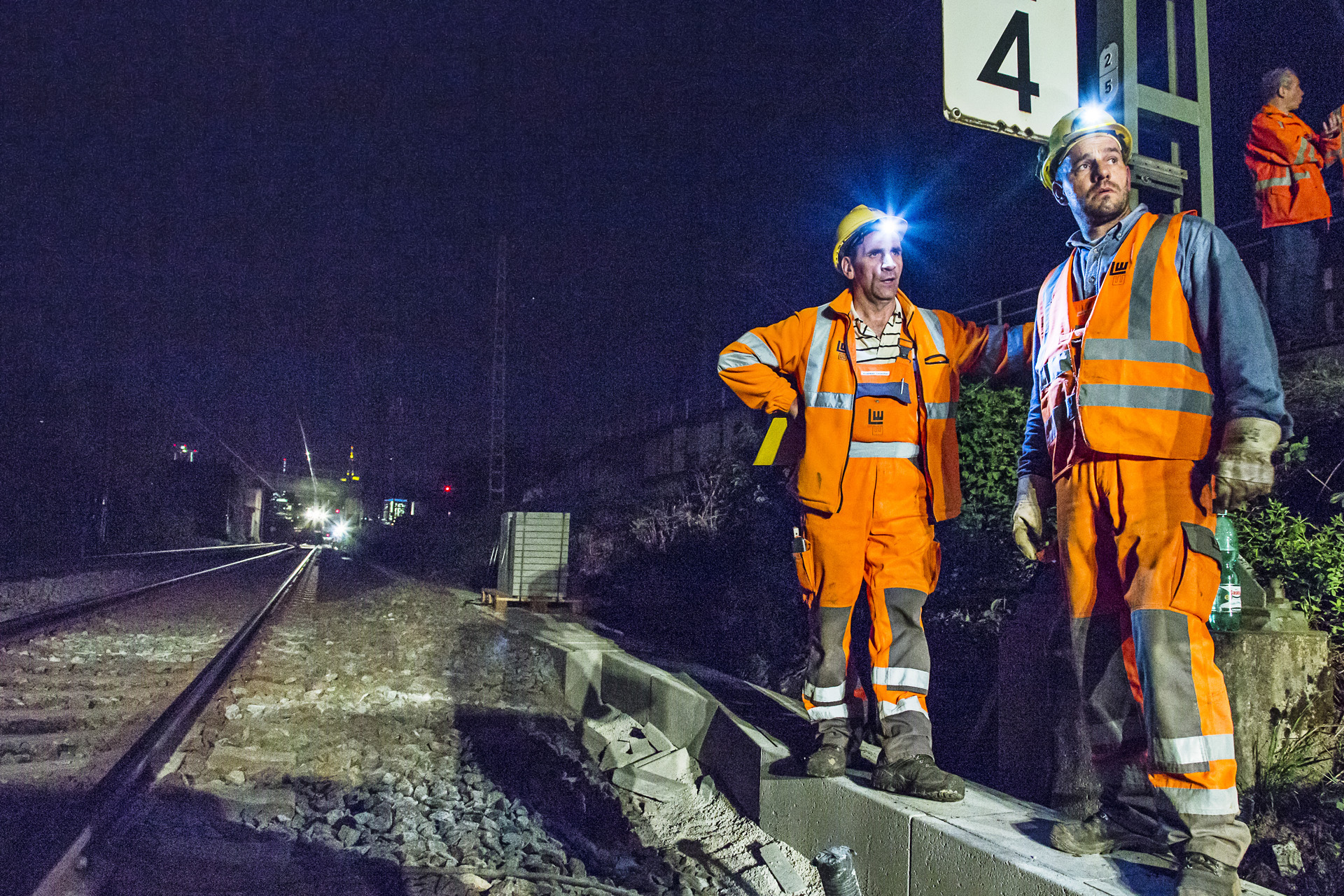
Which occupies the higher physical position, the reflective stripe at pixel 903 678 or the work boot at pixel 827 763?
the reflective stripe at pixel 903 678

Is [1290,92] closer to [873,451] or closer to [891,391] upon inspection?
[891,391]

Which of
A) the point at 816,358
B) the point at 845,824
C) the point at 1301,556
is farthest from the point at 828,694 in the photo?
the point at 1301,556

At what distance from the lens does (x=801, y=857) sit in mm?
3475

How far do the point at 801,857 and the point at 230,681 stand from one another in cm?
513

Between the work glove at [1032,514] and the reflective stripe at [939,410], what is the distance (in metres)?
0.43

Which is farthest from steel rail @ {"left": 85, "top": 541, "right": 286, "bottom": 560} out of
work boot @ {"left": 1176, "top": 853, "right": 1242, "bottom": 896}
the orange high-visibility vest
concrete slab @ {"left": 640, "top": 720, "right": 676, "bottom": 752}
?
work boot @ {"left": 1176, "top": 853, "right": 1242, "bottom": 896}

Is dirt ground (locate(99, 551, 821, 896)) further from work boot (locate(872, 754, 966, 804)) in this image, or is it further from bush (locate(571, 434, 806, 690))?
bush (locate(571, 434, 806, 690))

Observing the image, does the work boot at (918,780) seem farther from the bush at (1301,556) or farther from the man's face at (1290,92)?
the man's face at (1290,92)

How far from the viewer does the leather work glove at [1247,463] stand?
2225 mm

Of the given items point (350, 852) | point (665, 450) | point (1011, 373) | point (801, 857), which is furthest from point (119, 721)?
point (665, 450)

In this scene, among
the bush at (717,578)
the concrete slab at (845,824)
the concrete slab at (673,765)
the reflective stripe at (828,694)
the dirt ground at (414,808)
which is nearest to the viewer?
the concrete slab at (845,824)

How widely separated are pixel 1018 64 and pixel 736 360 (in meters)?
2.30

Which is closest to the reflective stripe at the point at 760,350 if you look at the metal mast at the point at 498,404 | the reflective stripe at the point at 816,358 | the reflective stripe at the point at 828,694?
the reflective stripe at the point at 816,358

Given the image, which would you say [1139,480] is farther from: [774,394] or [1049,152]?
[774,394]
